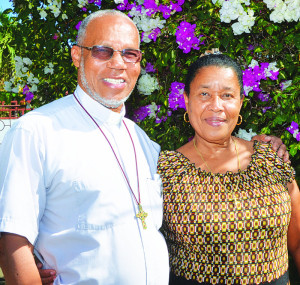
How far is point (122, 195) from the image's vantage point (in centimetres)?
213

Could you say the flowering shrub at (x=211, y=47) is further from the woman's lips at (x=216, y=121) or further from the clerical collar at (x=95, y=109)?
the clerical collar at (x=95, y=109)

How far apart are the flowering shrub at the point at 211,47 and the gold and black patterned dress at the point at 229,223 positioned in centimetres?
66

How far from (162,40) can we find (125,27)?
87 centimetres

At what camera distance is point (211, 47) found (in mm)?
3016

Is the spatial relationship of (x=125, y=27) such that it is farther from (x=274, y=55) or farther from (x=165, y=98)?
(x=274, y=55)

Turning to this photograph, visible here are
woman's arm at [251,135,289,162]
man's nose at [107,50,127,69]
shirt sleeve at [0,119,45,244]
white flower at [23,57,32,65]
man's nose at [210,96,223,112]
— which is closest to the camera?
shirt sleeve at [0,119,45,244]

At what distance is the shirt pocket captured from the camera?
2.32m

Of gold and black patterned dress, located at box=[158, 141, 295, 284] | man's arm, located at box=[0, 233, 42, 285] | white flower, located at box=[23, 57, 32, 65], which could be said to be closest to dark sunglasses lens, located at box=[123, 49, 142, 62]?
gold and black patterned dress, located at box=[158, 141, 295, 284]

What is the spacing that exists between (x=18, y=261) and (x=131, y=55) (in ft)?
4.34

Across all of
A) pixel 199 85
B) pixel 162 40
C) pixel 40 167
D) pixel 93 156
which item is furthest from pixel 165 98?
pixel 40 167

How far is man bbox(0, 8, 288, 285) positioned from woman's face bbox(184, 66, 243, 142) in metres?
0.44

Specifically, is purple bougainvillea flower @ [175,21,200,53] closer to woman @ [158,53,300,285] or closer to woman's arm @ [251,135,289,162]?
woman @ [158,53,300,285]

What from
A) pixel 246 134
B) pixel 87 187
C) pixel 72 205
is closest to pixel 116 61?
pixel 87 187

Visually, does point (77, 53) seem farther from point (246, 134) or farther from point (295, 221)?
point (295, 221)
